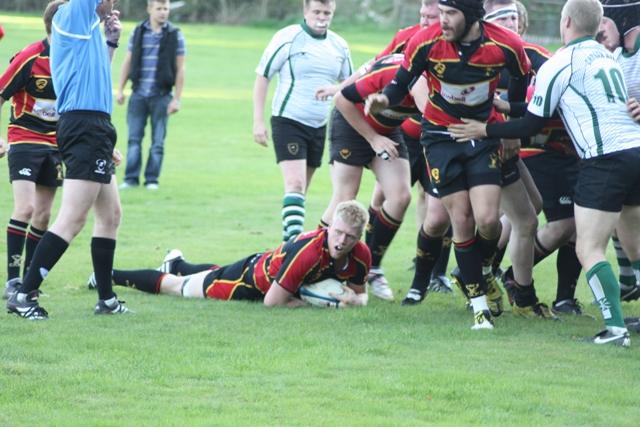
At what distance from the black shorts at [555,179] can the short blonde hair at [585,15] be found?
1.67 metres

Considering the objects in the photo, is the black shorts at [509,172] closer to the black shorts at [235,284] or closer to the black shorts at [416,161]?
the black shorts at [416,161]

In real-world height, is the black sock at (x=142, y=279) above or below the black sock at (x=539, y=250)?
below

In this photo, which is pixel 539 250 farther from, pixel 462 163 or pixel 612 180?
pixel 612 180

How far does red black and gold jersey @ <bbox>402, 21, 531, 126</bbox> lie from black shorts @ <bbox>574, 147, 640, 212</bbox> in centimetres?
88

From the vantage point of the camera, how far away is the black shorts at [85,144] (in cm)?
800

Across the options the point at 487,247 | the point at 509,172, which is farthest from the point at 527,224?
the point at 509,172

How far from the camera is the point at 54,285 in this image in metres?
10.1

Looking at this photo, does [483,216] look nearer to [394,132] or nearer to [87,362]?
[394,132]

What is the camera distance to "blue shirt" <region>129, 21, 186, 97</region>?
17188mm

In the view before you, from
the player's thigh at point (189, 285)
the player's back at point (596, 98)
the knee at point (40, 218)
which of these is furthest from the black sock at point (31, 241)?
the player's back at point (596, 98)

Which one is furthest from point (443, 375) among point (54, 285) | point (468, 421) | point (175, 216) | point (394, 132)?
point (175, 216)

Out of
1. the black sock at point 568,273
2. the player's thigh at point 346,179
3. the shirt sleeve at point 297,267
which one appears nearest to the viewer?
the shirt sleeve at point 297,267

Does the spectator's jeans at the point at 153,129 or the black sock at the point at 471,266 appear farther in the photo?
the spectator's jeans at the point at 153,129

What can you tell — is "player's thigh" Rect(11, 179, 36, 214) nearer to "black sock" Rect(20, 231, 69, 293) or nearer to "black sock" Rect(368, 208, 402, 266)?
"black sock" Rect(20, 231, 69, 293)
